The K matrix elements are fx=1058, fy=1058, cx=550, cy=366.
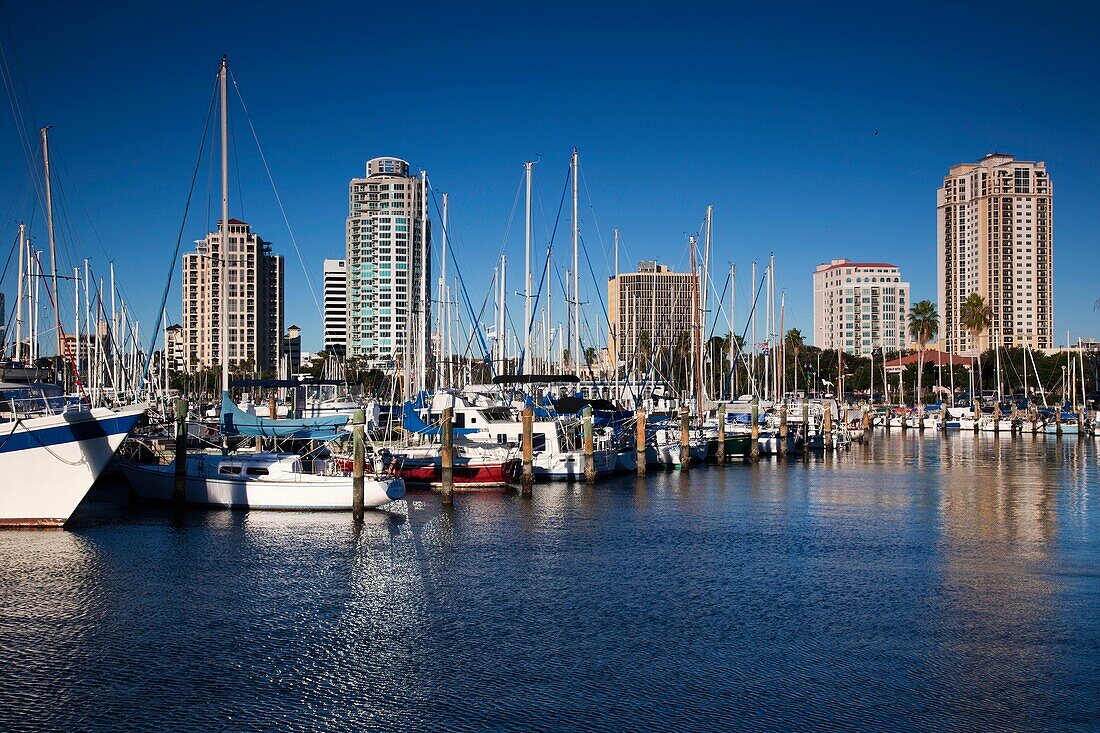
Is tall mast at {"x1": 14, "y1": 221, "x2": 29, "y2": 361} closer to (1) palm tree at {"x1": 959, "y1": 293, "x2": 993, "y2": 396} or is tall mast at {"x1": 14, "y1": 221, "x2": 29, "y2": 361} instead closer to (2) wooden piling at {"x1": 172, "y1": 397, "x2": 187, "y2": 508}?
(2) wooden piling at {"x1": 172, "y1": 397, "x2": 187, "y2": 508}

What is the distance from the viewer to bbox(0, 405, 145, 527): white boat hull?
116ft

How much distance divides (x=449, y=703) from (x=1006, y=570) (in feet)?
64.9

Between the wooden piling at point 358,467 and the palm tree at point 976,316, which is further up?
the palm tree at point 976,316

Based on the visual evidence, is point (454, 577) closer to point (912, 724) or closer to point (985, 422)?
point (912, 724)

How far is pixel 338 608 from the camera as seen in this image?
26812 mm

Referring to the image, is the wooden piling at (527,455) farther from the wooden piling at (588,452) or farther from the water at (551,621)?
the wooden piling at (588,452)

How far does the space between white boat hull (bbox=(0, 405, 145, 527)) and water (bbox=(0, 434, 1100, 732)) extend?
126cm

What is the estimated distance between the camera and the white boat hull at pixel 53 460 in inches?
1396

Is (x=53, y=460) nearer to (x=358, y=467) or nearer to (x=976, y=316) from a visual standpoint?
(x=358, y=467)

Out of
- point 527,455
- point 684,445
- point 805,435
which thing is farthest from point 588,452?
point 805,435

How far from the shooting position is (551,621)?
25.5m

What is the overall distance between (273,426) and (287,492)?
928 centimetres

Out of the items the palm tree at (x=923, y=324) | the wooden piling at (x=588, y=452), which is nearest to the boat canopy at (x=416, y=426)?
the wooden piling at (x=588, y=452)

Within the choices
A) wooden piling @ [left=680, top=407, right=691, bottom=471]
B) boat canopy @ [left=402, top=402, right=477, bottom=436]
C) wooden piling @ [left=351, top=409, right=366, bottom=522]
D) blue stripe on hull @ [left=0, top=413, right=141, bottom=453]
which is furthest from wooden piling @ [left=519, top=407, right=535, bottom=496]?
blue stripe on hull @ [left=0, top=413, right=141, bottom=453]
